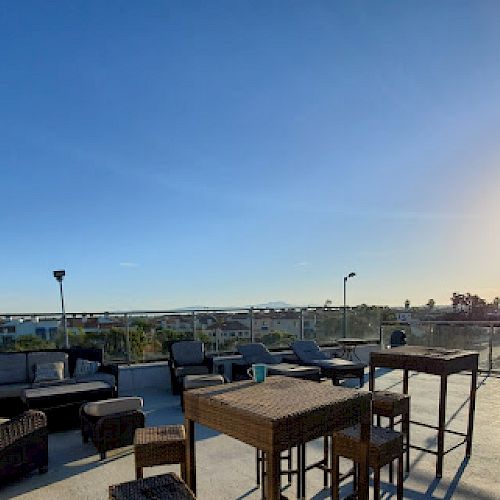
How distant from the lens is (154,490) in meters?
2.20

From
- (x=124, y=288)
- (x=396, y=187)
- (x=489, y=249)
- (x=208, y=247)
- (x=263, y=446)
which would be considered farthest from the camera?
(x=124, y=288)

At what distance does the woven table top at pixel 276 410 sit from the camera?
178 cm

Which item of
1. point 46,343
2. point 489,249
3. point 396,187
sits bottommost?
point 46,343

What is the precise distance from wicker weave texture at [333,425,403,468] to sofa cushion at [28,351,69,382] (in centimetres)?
473

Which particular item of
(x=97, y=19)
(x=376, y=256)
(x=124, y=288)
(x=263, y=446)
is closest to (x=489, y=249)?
(x=376, y=256)

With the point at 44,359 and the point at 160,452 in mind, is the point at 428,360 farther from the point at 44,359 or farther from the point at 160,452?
the point at 44,359

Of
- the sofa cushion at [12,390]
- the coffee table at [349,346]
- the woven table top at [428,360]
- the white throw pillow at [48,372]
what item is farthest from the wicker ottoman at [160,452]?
the coffee table at [349,346]

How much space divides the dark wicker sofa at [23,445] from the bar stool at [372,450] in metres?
2.60

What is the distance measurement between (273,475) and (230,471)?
7.09ft

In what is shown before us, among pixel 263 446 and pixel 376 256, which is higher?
pixel 376 256

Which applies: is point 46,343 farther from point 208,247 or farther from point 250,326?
point 208,247

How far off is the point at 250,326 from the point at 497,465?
521 cm

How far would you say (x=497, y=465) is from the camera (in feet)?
11.9

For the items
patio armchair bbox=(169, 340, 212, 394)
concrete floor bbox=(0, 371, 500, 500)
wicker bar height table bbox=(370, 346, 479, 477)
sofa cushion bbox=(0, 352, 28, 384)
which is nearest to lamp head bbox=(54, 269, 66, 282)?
sofa cushion bbox=(0, 352, 28, 384)
